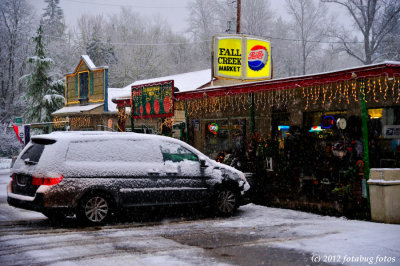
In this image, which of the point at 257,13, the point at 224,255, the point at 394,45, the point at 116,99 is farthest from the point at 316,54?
the point at 224,255

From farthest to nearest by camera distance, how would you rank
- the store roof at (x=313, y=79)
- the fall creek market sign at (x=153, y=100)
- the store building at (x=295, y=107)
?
the fall creek market sign at (x=153, y=100) → the store building at (x=295, y=107) → the store roof at (x=313, y=79)

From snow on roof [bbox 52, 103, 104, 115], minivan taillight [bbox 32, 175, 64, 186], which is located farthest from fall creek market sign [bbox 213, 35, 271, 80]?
minivan taillight [bbox 32, 175, 64, 186]

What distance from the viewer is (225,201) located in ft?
32.8

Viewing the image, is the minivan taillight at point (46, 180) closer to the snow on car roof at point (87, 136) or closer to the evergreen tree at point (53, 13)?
the snow on car roof at point (87, 136)

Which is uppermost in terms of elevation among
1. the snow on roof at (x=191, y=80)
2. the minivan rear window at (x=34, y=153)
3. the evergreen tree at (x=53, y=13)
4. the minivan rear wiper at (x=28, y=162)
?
the evergreen tree at (x=53, y=13)

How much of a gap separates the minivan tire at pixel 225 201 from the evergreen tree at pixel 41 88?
100 feet

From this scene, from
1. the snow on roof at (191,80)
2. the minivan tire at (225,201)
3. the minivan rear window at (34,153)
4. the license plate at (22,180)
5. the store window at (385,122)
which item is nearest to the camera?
the license plate at (22,180)

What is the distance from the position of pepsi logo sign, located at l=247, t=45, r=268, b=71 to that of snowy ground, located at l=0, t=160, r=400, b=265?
11.0 metres

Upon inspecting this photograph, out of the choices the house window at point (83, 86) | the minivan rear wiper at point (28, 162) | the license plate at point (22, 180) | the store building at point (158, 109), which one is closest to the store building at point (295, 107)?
the store building at point (158, 109)

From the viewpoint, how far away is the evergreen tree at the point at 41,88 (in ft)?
125

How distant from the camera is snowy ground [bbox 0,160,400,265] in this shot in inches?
245

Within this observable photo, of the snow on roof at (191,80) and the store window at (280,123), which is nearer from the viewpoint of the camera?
the store window at (280,123)

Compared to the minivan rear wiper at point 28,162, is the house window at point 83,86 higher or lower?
higher

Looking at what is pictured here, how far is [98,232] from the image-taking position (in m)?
8.08
